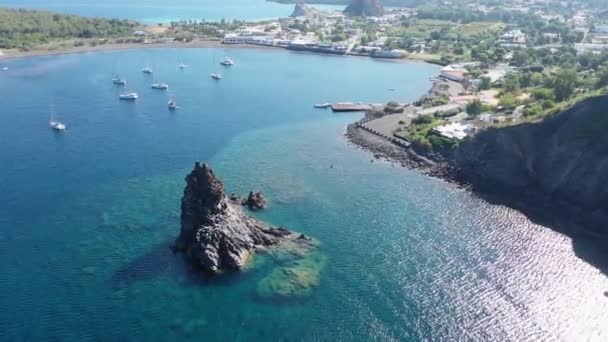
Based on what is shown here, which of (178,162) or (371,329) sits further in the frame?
(178,162)

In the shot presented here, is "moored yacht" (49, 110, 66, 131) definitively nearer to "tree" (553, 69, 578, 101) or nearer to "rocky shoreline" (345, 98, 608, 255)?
"rocky shoreline" (345, 98, 608, 255)

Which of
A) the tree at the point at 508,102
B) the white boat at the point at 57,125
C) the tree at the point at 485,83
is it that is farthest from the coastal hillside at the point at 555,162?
the white boat at the point at 57,125

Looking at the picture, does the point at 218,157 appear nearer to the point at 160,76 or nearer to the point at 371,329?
the point at 371,329

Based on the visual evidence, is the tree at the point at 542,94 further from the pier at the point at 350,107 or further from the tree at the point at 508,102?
the pier at the point at 350,107

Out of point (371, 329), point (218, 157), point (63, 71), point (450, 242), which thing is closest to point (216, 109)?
point (218, 157)

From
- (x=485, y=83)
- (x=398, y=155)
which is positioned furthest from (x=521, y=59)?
(x=398, y=155)

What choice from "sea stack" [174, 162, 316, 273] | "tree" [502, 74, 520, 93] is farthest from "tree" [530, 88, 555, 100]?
"sea stack" [174, 162, 316, 273]
